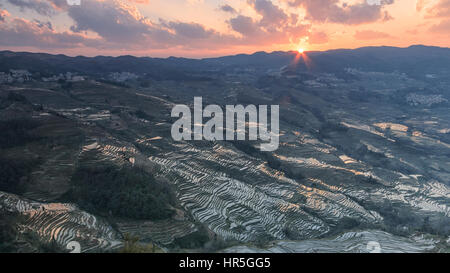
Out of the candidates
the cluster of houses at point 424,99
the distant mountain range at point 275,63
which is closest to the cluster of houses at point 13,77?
the distant mountain range at point 275,63

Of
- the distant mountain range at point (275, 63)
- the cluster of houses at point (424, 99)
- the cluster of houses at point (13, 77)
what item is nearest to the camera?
the cluster of houses at point (13, 77)

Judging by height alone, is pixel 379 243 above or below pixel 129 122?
below

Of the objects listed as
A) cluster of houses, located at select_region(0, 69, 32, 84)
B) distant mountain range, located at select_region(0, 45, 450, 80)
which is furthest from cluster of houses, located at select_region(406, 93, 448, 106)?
cluster of houses, located at select_region(0, 69, 32, 84)

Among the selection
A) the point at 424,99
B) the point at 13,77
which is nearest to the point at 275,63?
the point at 424,99

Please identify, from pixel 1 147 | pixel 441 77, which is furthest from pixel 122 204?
pixel 441 77

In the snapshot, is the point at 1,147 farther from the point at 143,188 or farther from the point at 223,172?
the point at 223,172

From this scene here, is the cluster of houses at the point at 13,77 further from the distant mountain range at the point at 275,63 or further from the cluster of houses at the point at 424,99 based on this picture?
the cluster of houses at the point at 424,99

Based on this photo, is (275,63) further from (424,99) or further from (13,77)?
(13,77)

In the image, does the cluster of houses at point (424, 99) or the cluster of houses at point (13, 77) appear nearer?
the cluster of houses at point (13, 77)

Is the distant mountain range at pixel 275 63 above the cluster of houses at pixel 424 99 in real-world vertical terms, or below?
above
